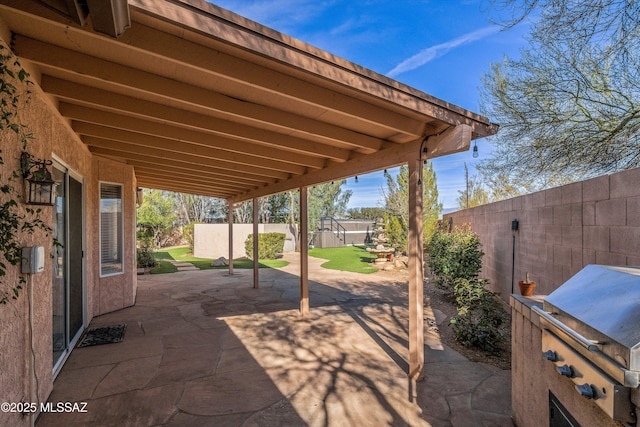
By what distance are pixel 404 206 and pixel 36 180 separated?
47.6ft

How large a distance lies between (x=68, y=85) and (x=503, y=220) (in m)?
7.46

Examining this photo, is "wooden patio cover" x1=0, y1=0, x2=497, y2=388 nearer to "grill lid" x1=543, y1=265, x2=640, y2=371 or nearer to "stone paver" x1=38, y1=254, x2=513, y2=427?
"stone paver" x1=38, y1=254, x2=513, y2=427

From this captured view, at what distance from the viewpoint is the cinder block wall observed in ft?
10.6

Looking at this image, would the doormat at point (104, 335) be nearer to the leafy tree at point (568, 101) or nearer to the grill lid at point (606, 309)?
the grill lid at point (606, 309)

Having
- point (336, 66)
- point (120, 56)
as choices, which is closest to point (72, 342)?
point (120, 56)

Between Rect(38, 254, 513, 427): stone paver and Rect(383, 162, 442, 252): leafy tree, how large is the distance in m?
8.09

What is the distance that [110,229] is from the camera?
21.9ft

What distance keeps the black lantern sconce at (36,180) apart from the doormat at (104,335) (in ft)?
9.63

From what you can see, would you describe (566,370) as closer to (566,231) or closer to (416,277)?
(416,277)

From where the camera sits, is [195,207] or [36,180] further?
[195,207]

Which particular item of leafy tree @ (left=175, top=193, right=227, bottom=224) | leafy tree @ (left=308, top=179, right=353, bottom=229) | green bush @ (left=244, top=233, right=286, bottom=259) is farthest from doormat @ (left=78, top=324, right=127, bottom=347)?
leafy tree @ (left=175, top=193, right=227, bottom=224)

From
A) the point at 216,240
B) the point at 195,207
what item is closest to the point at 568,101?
the point at 216,240

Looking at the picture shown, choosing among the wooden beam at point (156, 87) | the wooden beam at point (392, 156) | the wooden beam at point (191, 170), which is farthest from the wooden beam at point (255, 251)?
the wooden beam at point (156, 87)

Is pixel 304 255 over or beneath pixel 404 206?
beneath
